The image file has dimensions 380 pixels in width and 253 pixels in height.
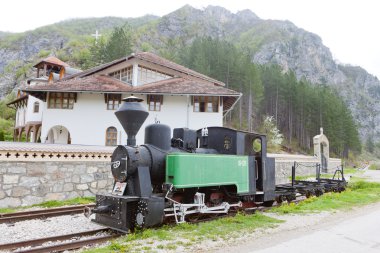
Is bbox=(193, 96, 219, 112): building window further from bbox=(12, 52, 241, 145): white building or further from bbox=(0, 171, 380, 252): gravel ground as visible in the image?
bbox=(0, 171, 380, 252): gravel ground

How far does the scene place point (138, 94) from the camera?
21.4 metres

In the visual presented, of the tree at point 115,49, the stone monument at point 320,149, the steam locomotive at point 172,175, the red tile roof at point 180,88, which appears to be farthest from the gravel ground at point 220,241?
the tree at point 115,49

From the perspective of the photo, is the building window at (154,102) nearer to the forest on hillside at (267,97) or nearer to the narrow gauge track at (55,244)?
Result: the narrow gauge track at (55,244)

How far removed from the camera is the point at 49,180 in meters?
11.0

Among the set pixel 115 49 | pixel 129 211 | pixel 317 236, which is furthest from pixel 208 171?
pixel 115 49

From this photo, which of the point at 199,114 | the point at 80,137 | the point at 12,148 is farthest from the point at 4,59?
the point at 12,148

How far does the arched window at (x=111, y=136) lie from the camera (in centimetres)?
2141

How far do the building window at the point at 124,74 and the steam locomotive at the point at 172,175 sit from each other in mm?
15512

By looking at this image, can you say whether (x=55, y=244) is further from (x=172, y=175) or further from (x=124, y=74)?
(x=124, y=74)

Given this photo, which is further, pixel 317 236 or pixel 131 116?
pixel 131 116

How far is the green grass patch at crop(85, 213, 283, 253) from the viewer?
543 cm

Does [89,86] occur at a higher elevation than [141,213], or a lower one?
higher

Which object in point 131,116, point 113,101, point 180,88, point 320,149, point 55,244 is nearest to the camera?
point 55,244

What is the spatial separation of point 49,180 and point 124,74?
14167mm
